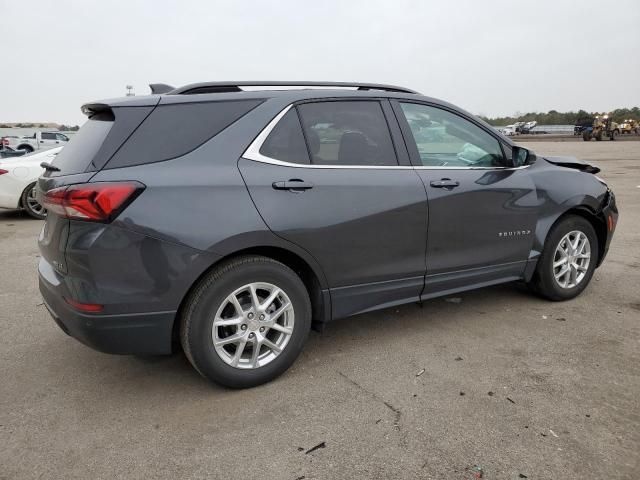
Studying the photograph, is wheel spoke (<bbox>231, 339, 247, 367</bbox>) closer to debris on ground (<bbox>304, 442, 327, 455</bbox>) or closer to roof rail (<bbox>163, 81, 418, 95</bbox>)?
debris on ground (<bbox>304, 442, 327, 455</bbox>)

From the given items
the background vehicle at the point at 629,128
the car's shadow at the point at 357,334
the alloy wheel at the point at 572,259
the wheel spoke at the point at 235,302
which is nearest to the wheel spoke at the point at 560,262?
the alloy wheel at the point at 572,259

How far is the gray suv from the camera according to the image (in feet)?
8.57

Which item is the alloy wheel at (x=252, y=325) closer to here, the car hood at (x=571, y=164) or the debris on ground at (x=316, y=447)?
the debris on ground at (x=316, y=447)

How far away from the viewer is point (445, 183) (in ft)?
11.7

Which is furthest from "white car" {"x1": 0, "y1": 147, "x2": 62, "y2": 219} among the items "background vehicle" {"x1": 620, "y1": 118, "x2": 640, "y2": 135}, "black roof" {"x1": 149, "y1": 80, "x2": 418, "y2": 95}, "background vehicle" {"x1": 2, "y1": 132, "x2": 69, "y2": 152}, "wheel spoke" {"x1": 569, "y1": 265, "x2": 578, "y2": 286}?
"background vehicle" {"x1": 620, "y1": 118, "x2": 640, "y2": 135}

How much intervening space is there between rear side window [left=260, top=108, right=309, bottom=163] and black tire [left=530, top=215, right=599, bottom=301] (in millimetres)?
2362

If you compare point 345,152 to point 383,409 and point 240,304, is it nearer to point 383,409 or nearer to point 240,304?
point 240,304

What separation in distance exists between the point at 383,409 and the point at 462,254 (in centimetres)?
144

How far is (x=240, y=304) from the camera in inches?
115

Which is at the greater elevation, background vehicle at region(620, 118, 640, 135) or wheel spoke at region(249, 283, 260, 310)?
background vehicle at region(620, 118, 640, 135)

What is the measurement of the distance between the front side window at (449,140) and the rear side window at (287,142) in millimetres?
886

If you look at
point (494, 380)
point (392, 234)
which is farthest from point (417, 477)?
point (392, 234)

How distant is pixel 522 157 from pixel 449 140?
683 millimetres

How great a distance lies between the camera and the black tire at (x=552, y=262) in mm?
4262
